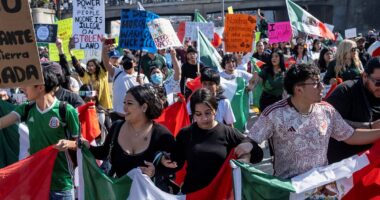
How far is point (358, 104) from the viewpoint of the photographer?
5047mm

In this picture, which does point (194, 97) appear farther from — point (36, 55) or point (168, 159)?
point (36, 55)

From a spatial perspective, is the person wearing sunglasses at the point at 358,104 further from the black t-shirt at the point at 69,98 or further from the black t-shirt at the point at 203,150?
the black t-shirt at the point at 69,98

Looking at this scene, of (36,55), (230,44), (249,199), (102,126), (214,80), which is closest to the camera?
(249,199)

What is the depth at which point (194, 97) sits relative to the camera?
4.77 m

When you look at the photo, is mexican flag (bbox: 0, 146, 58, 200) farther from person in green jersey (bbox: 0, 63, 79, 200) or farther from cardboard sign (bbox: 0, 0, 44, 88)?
cardboard sign (bbox: 0, 0, 44, 88)

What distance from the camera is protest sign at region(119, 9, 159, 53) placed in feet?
30.0

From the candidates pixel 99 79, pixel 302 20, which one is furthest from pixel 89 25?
pixel 302 20

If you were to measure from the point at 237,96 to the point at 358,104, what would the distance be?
4.87 m

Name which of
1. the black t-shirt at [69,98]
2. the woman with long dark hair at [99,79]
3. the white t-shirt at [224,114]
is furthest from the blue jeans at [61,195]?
the woman with long dark hair at [99,79]

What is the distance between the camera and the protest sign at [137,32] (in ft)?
30.0

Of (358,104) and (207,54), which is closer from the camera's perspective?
(358,104)

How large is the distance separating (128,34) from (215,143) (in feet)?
16.1

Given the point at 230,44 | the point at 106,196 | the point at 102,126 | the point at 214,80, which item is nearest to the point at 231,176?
the point at 106,196

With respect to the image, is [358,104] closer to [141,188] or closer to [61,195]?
[141,188]
